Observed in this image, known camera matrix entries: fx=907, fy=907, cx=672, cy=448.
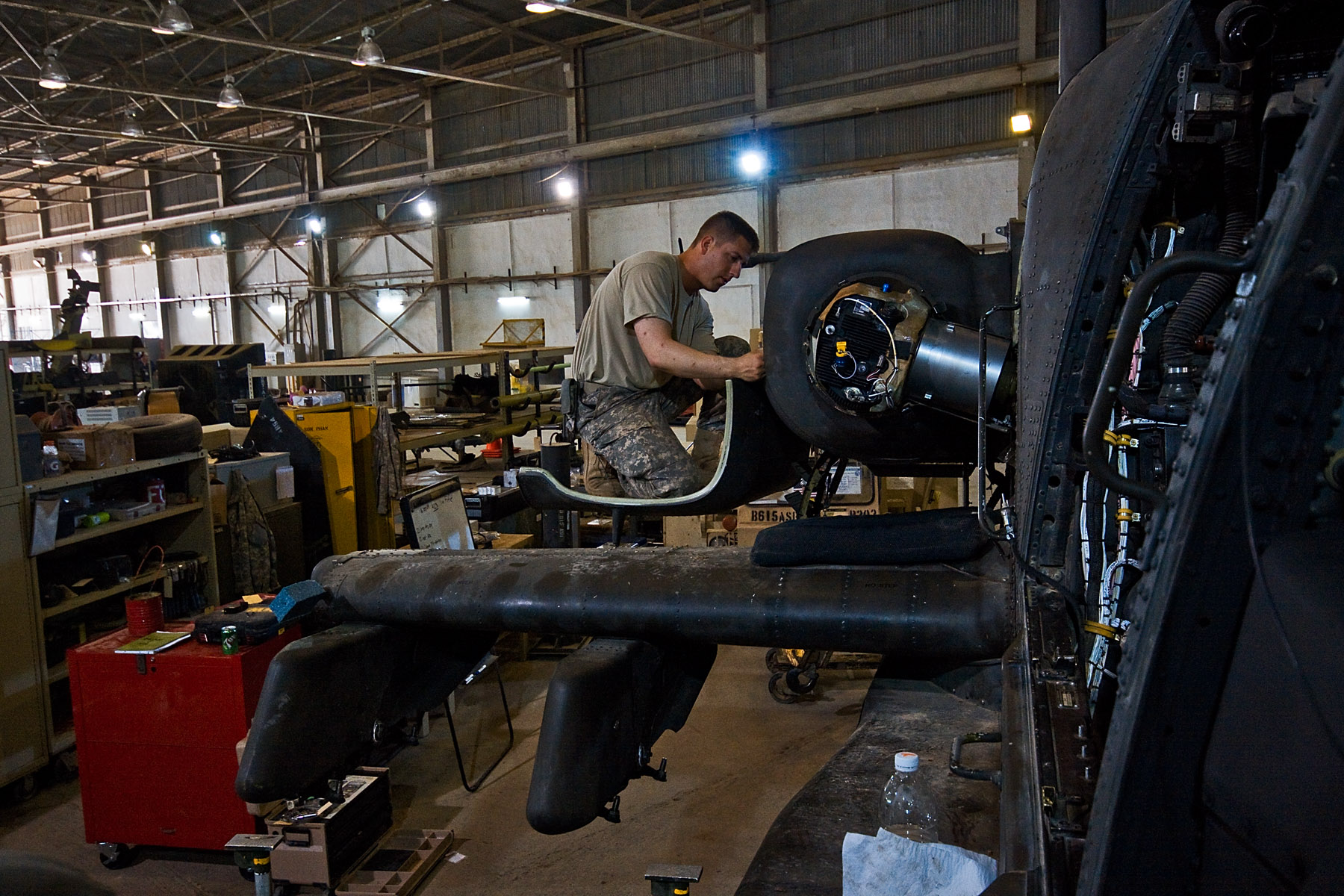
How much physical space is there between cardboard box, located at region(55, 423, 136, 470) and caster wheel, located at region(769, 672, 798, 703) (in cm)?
397

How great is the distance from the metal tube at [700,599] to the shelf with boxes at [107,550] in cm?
265

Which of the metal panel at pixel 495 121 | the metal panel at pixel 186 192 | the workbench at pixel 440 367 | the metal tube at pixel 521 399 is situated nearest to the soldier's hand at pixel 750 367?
the workbench at pixel 440 367

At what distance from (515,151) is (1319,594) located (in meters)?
16.9

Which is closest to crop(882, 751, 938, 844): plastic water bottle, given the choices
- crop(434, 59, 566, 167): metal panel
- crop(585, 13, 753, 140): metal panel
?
crop(585, 13, 753, 140): metal panel

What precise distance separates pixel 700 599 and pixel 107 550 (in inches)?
180

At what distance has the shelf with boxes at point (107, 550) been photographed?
459 cm

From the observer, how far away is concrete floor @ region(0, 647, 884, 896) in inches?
151

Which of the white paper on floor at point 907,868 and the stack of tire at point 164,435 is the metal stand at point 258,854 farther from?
the stack of tire at point 164,435

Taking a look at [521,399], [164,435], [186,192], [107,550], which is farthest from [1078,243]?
[186,192]

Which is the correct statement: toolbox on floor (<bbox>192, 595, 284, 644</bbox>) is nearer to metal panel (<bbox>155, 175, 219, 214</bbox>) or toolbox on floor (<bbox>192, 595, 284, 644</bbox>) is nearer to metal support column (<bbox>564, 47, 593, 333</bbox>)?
metal support column (<bbox>564, 47, 593, 333</bbox>)

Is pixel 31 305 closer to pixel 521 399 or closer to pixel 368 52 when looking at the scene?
pixel 368 52

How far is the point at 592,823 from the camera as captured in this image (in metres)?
4.20

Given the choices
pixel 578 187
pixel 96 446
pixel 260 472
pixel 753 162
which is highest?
pixel 578 187

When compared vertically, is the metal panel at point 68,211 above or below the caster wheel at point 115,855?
above
